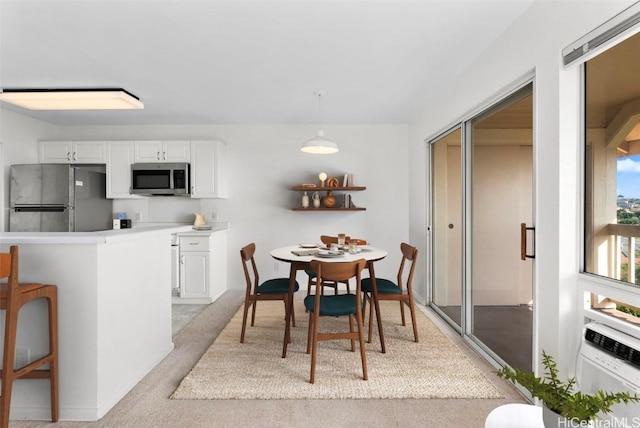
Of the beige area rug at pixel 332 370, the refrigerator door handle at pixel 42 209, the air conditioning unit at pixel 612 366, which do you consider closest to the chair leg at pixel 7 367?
the beige area rug at pixel 332 370

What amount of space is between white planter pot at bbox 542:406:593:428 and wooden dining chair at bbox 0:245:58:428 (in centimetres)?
215

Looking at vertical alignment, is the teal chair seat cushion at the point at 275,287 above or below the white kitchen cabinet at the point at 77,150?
below

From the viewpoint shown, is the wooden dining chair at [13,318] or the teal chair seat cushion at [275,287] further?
the teal chair seat cushion at [275,287]

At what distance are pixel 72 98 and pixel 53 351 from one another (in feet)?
8.66

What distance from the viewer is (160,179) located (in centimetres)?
463

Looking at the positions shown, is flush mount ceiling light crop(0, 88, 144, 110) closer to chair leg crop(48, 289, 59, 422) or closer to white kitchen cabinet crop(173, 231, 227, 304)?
white kitchen cabinet crop(173, 231, 227, 304)

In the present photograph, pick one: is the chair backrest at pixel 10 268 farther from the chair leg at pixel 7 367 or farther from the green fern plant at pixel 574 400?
the green fern plant at pixel 574 400

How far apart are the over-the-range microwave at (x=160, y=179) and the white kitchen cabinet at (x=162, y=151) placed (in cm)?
11

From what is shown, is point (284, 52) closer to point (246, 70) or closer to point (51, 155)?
point (246, 70)

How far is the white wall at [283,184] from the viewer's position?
5.04m

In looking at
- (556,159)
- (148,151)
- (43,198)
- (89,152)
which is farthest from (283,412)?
(89,152)

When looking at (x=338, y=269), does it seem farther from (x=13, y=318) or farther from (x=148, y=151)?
(x=148, y=151)

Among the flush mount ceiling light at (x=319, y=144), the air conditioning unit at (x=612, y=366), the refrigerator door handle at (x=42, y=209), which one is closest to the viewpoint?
the air conditioning unit at (x=612, y=366)

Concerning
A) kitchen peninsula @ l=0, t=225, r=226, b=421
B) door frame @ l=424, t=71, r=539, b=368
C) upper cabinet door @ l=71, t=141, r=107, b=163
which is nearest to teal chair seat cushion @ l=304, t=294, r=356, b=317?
door frame @ l=424, t=71, r=539, b=368
